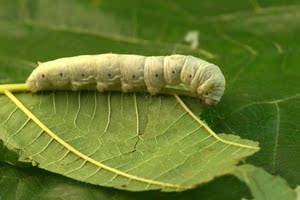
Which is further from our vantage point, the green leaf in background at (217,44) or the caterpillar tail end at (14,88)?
the caterpillar tail end at (14,88)

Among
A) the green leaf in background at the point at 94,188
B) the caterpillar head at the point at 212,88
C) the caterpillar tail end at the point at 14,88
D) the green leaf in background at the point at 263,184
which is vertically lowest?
the green leaf in background at the point at 94,188

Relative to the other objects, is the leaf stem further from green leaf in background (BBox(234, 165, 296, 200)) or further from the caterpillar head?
green leaf in background (BBox(234, 165, 296, 200))

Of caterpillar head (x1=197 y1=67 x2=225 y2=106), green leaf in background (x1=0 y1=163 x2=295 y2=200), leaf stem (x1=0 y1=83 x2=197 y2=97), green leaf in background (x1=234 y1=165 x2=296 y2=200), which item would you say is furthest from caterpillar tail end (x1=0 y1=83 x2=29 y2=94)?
green leaf in background (x1=234 y1=165 x2=296 y2=200)

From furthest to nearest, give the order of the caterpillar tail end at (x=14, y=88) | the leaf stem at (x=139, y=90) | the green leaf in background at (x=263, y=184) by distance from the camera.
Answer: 1. the caterpillar tail end at (x=14, y=88)
2. the leaf stem at (x=139, y=90)
3. the green leaf in background at (x=263, y=184)

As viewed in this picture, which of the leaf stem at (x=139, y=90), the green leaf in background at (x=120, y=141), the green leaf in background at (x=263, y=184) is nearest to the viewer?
the green leaf in background at (x=263, y=184)

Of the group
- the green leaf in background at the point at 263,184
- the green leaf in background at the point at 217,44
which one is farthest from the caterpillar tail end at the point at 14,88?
the green leaf in background at the point at 263,184

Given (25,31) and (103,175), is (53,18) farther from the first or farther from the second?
(103,175)

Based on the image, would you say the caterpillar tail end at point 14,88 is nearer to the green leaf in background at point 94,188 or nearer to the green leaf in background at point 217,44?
the green leaf in background at point 217,44
